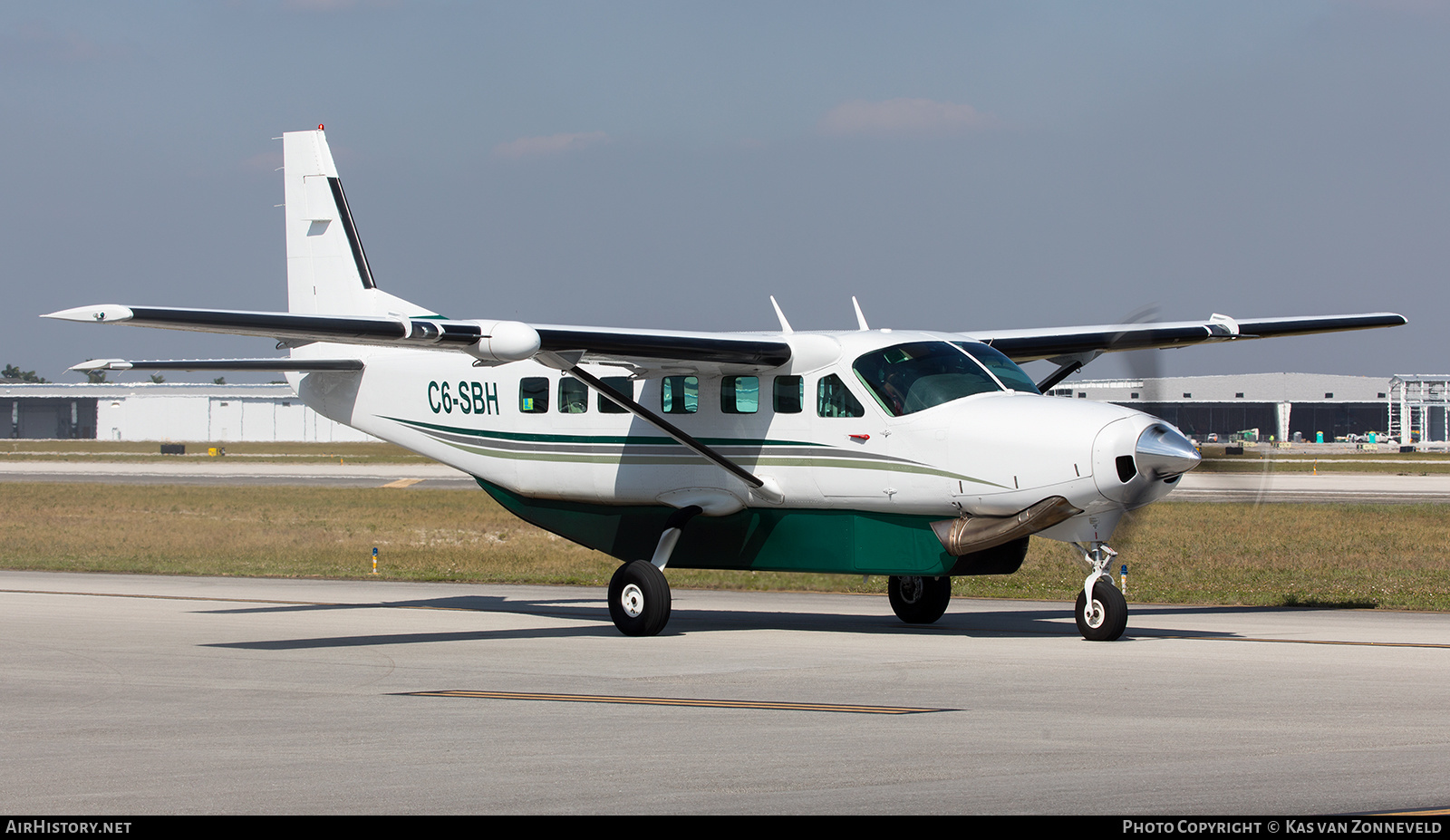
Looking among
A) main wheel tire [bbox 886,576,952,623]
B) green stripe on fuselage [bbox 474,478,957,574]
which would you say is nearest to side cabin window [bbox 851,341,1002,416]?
green stripe on fuselage [bbox 474,478,957,574]

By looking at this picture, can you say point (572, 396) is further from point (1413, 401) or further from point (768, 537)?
point (1413, 401)

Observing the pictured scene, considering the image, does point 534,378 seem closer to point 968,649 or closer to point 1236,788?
point 968,649

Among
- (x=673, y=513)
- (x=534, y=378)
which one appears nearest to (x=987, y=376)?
(x=673, y=513)

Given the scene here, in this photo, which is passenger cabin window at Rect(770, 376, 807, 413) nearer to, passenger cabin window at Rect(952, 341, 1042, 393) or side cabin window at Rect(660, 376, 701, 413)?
side cabin window at Rect(660, 376, 701, 413)

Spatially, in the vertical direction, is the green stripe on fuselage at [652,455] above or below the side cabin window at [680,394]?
below

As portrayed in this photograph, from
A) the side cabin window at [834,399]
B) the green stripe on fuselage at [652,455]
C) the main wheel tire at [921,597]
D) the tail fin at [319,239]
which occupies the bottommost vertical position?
the main wheel tire at [921,597]

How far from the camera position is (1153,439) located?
14.0 m

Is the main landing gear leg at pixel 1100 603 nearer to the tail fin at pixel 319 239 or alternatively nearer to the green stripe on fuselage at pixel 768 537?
the green stripe on fuselage at pixel 768 537

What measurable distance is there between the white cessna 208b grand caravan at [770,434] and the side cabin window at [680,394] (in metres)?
0.02

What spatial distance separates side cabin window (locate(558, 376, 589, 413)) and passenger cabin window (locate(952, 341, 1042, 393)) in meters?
4.92

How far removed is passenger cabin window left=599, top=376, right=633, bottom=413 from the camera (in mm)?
17891

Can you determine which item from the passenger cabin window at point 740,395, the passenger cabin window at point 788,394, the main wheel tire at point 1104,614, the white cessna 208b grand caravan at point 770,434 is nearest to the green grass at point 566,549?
the main wheel tire at point 1104,614

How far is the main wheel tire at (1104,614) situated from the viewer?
50.0ft

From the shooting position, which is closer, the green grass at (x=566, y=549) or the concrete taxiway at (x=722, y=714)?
the concrete taxiway at (x=722, y=714)
